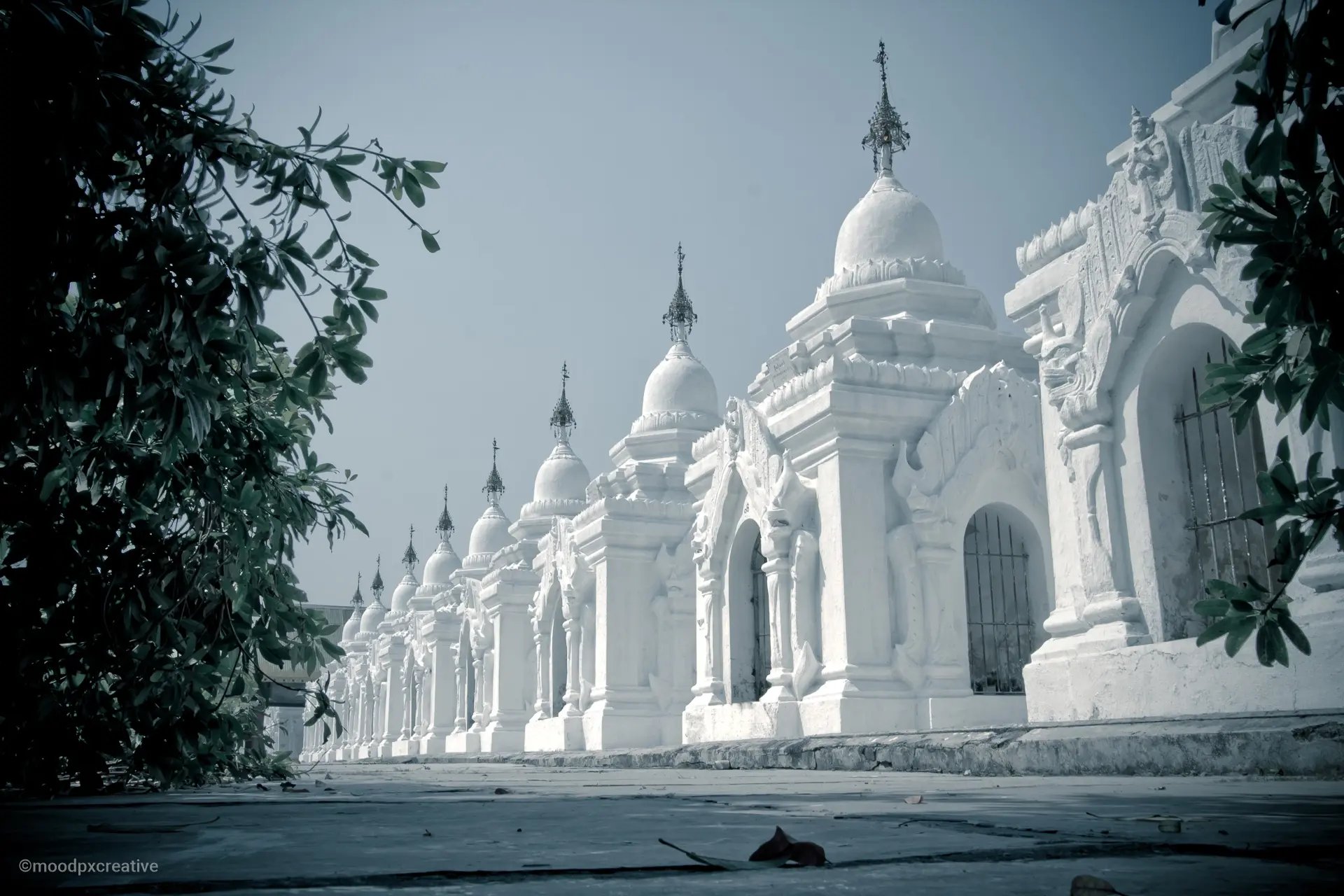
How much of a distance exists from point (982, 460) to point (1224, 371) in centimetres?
1004

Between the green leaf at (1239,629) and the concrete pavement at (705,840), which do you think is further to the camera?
the green leaf at (1239,629)

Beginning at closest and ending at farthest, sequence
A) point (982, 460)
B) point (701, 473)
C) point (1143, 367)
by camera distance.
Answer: point (1143, 367) < point (982, 460) < point (701, 473)

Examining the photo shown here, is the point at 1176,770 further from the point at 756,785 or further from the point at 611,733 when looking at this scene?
the point at 611,733

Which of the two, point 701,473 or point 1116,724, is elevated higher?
point 701,473

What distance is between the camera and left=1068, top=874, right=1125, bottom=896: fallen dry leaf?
5.78 ft

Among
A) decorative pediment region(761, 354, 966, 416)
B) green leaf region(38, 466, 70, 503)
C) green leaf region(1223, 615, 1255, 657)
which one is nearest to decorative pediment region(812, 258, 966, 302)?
decorative pediment region(761, 354, 966, 416)

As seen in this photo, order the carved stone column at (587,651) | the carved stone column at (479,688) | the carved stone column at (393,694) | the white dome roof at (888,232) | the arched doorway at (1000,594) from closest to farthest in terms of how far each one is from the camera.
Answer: the arched doorway at (1000,594) < the white dome roof at (888,232) < the carved stone column at (587,651) < the carved stone column at (479,688) < the carved stone column at (393,694)

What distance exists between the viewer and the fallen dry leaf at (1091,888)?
5.78ft

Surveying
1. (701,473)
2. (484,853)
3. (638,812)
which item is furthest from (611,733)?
(484,853)

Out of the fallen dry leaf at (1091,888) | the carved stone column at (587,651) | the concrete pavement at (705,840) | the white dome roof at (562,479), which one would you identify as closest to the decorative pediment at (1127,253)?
the concrete pavement at (705,840)

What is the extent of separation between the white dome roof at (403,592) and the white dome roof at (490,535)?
9044mm

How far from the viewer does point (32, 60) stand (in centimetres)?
285

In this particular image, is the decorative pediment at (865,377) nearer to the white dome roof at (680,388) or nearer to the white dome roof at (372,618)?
the white dome roof at (680,388)

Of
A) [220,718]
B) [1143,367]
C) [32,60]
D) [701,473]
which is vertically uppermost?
[701,473]
